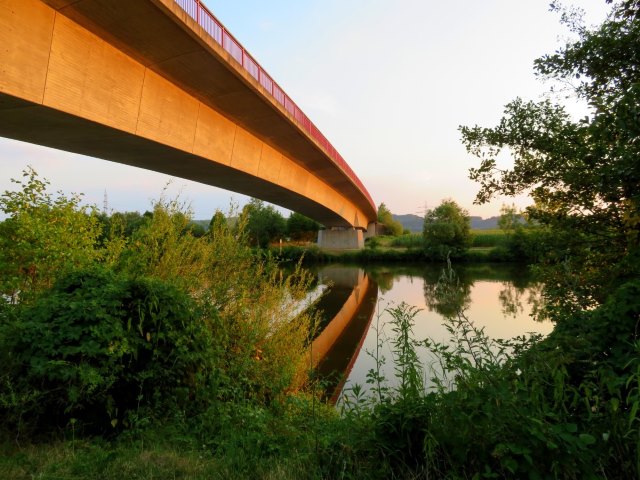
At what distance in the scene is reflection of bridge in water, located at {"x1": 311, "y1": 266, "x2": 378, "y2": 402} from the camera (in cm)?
805

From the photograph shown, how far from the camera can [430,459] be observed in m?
2.28

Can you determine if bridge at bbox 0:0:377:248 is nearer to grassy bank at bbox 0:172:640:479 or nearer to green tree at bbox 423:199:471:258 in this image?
grassy bank at bbox 0:172:640:479

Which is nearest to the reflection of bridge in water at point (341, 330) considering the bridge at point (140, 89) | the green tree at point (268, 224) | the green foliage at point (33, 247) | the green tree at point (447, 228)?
the green foliage at point (33, 247)

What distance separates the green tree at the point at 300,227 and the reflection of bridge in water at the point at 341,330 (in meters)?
44.4

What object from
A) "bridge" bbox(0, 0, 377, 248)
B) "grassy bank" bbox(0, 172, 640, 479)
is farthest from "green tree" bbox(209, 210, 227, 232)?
"bridge" bbox(0, 0, 377, 248)

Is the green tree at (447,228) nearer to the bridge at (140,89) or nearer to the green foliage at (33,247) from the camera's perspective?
the bridge at (140,89)

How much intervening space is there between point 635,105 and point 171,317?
4.76m

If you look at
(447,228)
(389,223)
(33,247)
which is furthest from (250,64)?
(389,223)

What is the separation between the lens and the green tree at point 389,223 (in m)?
74.9

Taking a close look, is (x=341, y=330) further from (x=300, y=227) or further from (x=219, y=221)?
(x=300, y=227)

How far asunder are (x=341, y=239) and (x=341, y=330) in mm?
33310

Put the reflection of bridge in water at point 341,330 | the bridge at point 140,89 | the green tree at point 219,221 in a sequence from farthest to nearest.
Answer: the reflection of bridge in water at point 341,330, the green tree at point 219,221, the bridge at point 140,89

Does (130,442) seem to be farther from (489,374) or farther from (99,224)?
(99,224)

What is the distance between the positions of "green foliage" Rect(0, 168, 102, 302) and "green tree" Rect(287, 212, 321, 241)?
6194cm
